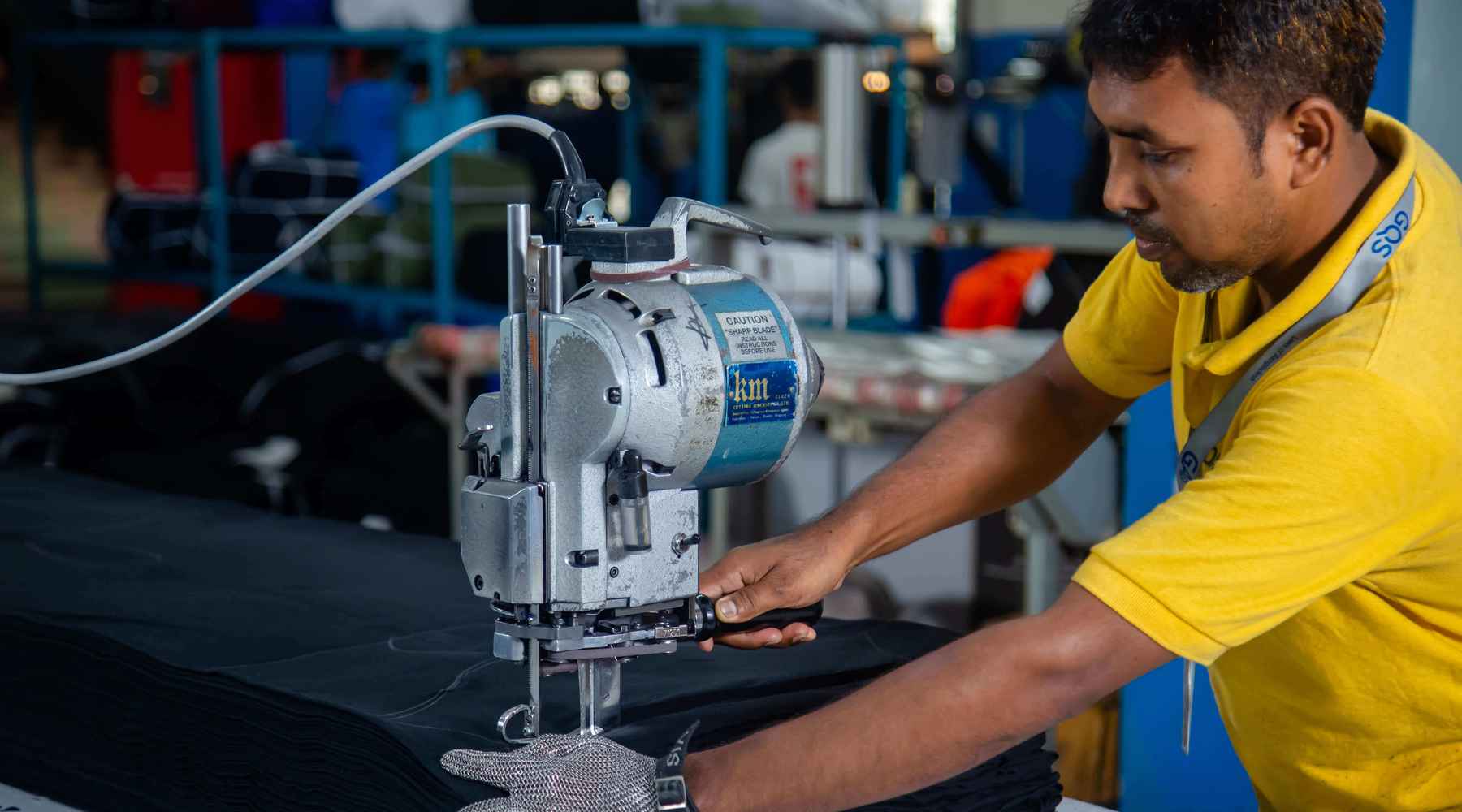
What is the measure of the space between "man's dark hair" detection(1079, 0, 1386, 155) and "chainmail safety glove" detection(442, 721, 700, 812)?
62cm

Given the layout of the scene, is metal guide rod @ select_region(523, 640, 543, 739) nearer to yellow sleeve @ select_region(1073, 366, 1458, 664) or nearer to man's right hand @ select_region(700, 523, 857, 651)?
man's right hand @ select_region(700, 523, 857, 651)

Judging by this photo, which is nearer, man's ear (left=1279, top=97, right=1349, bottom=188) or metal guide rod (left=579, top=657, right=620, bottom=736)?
man's ear (left=1279, top=97, right=1349, bottom=188)

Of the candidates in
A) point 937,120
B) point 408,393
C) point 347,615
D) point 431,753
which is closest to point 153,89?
point 408,393

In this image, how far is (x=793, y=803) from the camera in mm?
1175

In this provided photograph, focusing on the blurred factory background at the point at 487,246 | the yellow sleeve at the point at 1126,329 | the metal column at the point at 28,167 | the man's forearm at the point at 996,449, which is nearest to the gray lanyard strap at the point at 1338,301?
the yellow sleeve at the point at 1126,329

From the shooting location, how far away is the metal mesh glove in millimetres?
1189

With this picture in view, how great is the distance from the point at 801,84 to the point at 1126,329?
415 centimetres

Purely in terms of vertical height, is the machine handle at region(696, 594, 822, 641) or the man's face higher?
the man's face

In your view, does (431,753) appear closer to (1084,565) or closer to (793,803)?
(793,803)

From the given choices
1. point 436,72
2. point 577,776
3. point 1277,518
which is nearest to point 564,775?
point 577,776

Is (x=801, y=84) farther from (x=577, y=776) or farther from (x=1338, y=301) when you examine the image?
(x=577, y=776)

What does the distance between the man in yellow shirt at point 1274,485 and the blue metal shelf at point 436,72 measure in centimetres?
309

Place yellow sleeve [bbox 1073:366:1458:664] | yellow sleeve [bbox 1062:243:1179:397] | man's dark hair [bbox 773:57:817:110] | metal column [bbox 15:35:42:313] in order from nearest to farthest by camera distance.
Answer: yellow sleeve [bbox 1073:366:1458:664], yellow sleeve [bbox 1062:243:1179:397], man's dark hair [bbox 773:57:817:110], metal column [bbox 15:35:42:313]

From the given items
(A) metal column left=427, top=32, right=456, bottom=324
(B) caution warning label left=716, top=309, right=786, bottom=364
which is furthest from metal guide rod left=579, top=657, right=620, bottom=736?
(A) metal column left=427, top=32, right=456, bottom=324
